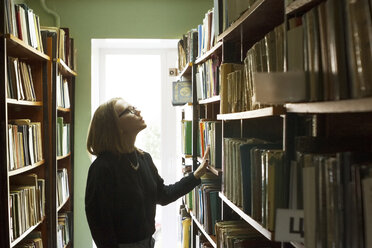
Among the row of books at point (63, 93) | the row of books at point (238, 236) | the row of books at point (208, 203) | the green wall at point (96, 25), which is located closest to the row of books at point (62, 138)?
the row of books at point (63, 93)

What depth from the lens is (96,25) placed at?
3.99 m

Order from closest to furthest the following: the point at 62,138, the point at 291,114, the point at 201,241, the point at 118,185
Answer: the point at 291,114, the point at 118,185, the point at 201,241, the point at 62,138

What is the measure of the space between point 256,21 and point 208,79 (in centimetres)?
90

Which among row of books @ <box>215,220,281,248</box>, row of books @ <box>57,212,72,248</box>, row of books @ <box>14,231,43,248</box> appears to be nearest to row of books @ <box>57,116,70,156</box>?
row of books @ <box>57,212,72,248</box>

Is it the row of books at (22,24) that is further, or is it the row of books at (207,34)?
the row of books at (207,34)

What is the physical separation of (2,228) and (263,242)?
1.39 metres

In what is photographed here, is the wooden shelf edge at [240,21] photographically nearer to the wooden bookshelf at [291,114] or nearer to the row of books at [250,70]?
the wooden bookshelf at [291,114]

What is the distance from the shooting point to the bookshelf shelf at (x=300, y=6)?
0.91 metres

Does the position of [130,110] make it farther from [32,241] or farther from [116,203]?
[32,241]

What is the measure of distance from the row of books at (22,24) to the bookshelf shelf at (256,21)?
3.77ft

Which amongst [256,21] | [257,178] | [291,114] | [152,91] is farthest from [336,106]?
[152,91]

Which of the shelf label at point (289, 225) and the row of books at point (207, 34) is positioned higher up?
Result: the row of books at point (207, 34)

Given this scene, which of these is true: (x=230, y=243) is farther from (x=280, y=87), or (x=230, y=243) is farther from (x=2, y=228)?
(x=2, y=228)

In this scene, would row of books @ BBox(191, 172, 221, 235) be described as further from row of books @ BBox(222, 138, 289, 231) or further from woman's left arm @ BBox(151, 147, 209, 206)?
row of books @ BBox(222, 138, 289, 231)
